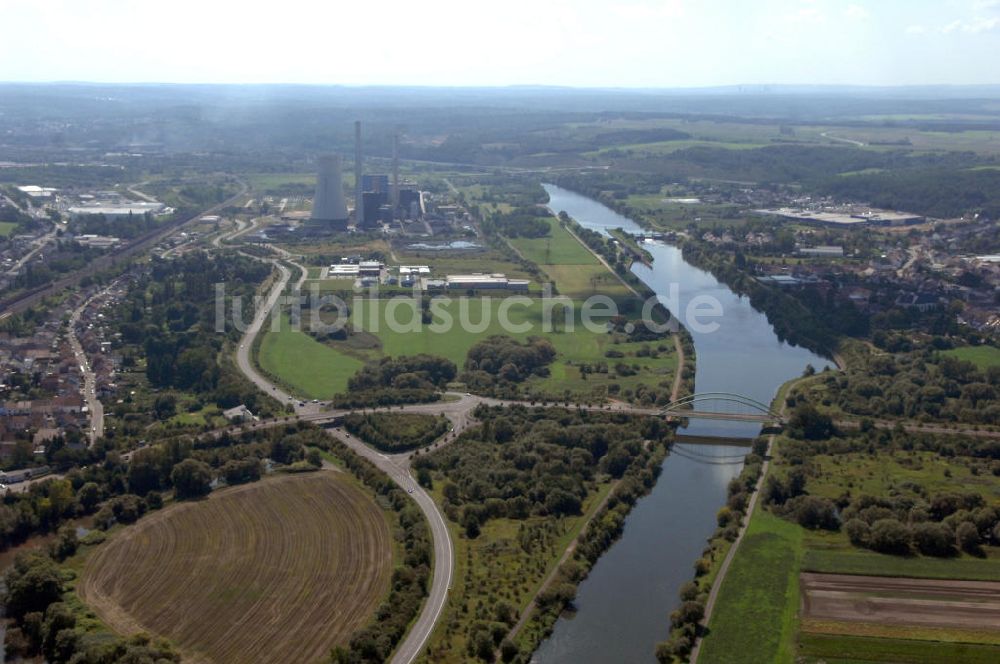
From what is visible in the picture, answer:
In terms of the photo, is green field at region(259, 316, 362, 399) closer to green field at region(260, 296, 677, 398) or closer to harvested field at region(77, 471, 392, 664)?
green field at region(260, 296, 677, 398)

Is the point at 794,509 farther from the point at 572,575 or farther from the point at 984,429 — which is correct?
the point at 984,429

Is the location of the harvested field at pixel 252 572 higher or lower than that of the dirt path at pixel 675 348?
lower

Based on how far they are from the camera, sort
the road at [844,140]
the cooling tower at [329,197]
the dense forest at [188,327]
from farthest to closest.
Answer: the road at [844,140] < the cooling tower at [329,197] < the dense forest at [188,327]

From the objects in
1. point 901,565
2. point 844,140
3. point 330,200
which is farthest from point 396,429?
point 844,140

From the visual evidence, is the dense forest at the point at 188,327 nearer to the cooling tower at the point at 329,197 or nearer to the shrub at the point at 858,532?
the cooling tower at the point at 329,197

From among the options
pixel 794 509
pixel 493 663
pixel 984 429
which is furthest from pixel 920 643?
pixel 984 429

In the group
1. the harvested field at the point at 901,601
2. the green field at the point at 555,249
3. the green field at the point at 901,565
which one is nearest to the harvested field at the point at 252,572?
the harvested field at the point at 901,601

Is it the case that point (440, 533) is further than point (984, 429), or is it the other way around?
point (984, 429)
